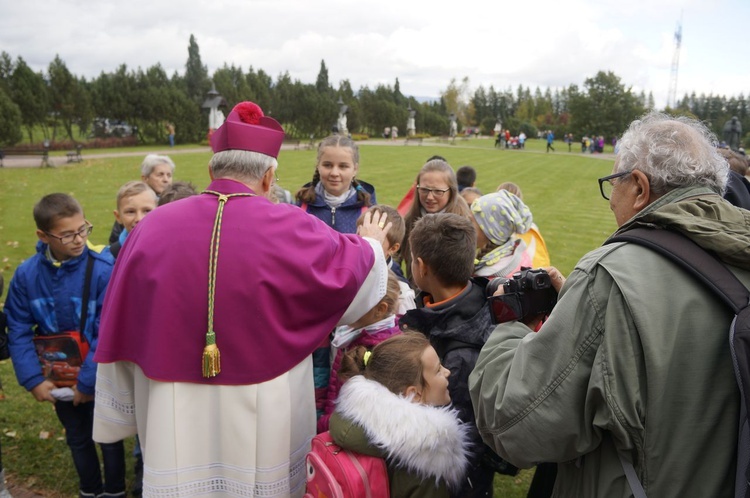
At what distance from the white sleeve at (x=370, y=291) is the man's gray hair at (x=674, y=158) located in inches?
41.6

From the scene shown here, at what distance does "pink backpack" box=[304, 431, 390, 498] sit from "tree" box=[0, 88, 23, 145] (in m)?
34.6

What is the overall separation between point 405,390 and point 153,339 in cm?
101

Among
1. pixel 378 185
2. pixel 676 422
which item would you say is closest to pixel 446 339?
pixel 676 422

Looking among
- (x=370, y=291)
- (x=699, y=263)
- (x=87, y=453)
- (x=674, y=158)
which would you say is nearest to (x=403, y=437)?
(x=370, y=291)

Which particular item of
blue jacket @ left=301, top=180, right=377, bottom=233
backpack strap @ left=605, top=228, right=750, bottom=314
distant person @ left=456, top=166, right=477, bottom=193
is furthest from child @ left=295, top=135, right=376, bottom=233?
distant person @ left=456, top=166, right=477, bottom=193

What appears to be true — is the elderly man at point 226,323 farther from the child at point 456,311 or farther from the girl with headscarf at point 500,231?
the girl with headscarf at point 500,231

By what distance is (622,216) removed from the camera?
1.88m

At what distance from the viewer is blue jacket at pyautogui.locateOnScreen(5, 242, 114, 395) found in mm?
3221

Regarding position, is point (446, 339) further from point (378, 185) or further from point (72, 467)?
point (378, 185)

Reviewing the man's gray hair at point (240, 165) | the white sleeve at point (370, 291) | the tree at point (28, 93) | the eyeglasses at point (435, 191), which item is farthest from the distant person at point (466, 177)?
the tree at point (28, 93)

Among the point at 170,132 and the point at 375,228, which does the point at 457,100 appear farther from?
the point at 375,228

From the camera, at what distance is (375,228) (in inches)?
106

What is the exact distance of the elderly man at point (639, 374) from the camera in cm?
144

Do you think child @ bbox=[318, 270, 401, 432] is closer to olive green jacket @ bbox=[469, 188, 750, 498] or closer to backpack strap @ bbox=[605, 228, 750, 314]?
olive green jacket @ bbox=[469, 188, 750, 498]
